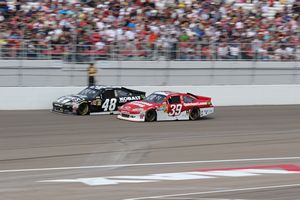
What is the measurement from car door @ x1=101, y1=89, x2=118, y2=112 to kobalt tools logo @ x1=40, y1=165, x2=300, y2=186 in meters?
9.38

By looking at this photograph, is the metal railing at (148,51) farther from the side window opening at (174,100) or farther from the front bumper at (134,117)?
the front bumper at (134,117)

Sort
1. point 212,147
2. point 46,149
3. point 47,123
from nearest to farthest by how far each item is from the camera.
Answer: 1. point 46,149
2. point 212,147
3. point 47,123

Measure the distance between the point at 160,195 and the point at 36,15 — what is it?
15.6m

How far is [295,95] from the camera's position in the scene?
26594 millimetres

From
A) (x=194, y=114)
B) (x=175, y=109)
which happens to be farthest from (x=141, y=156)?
(x=194, y=114)

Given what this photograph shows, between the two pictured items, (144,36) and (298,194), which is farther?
(144,36)

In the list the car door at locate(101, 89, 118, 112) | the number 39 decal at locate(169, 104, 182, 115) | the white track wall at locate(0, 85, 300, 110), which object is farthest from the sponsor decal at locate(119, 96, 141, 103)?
the white track wall at locate(0, 85, 300, 110)

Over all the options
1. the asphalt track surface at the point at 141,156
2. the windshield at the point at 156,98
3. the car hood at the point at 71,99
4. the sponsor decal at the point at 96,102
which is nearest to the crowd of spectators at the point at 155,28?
the car hood at the point at 71,99

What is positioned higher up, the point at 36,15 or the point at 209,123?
the point at 36,15

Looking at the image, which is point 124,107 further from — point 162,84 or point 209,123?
point 162,84

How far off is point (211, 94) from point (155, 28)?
3626mm

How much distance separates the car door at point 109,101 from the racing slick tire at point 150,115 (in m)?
2.14

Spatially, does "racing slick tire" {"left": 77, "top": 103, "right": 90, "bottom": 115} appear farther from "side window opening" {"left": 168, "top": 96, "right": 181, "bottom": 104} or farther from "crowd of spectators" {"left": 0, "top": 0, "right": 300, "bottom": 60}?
"crowd of spectators" {"left": 0, "top": 0, "right": 300, "bottom": 60}

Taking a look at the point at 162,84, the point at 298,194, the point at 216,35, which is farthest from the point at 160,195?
the point at 216,35
